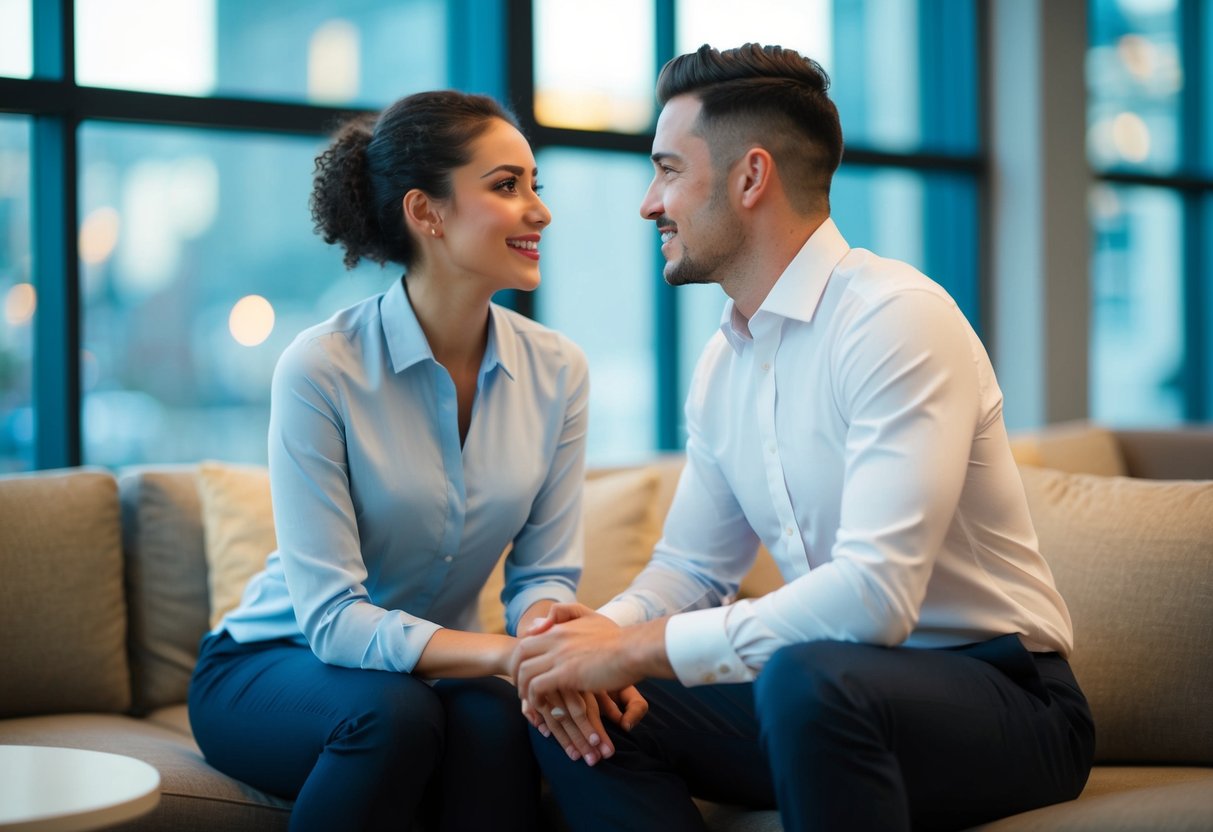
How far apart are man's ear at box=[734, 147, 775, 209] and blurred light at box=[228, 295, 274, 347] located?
6.44ft

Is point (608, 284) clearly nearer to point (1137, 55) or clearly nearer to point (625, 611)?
point (625, 611)

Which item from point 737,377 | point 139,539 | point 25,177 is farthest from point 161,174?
point 737,377

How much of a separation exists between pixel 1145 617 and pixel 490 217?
4.17 feet

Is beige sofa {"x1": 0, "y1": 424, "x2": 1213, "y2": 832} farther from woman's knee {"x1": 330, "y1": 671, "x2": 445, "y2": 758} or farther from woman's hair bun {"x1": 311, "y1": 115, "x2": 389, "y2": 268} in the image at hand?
woman's hair bun {"x1": 311, "y1": 115, "x2": 389, "y2": 268}

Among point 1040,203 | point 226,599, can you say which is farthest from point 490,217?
point 1040,203

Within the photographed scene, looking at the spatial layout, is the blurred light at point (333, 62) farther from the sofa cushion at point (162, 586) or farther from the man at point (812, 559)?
the man at point (812, 559)

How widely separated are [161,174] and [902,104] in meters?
2.82

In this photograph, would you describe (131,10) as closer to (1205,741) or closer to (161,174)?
(161,174)

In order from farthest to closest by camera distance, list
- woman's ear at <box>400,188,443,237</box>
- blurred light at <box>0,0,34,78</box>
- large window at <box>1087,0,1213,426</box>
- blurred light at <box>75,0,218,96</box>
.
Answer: large window at <box>1087,0,1213,426</box>, blurred light at <box>75,0,218,96</box>, blurred light at <box>0,0,34,78</box>, woman's ear at <box>400,188,443,237</box>

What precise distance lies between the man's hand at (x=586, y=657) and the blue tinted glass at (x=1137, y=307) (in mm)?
3946

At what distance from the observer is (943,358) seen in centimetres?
158

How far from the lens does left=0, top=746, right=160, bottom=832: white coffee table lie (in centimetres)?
132

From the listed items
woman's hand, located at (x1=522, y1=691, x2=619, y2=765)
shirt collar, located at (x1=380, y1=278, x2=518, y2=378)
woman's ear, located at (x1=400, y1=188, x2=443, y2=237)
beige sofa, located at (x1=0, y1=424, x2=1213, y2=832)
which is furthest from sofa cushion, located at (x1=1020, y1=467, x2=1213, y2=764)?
woman's ear, located at (x1=400, y1=188, x2=443, y2=237)

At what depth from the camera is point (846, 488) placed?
5.15 ft
